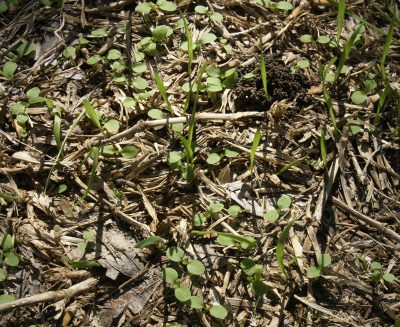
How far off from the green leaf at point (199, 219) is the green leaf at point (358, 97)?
95 cm

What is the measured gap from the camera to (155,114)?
2.31 meters

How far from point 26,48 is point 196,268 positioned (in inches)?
56.1

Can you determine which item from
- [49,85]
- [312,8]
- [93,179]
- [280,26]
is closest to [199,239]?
[93,179]

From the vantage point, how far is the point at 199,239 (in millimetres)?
2090

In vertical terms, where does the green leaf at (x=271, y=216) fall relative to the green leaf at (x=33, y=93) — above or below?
below

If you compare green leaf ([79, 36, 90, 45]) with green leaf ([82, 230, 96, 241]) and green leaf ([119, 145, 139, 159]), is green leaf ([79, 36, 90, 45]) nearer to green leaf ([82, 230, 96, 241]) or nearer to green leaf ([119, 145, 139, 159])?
green leaf ([119, 145, 139, 159])

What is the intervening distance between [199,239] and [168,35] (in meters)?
1.11

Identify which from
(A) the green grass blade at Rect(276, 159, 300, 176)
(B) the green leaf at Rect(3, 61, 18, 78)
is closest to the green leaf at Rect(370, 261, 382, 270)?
(A) the green grass blade at Rect(276, 159, 300, 176)

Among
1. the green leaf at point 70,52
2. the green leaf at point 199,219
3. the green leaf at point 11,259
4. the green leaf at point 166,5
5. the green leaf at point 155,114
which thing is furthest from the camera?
the green leaf at point 166,5

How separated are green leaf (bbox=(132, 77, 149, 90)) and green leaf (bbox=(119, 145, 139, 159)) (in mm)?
330

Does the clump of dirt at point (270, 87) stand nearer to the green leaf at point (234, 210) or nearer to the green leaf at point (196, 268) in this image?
the green leaf at point (234, 210)

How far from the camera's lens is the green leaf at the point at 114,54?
2.49 m

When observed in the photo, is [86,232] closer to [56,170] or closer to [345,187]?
[56,170]

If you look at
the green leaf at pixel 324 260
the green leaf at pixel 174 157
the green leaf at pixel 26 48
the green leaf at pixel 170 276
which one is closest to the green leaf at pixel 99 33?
the green leaf at pixel 26 48
